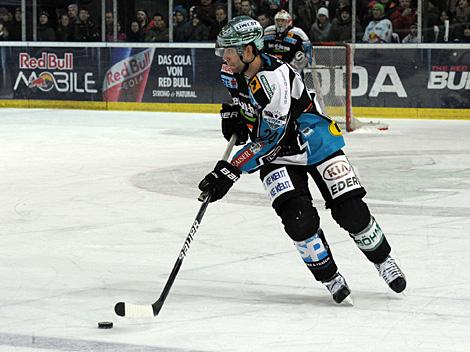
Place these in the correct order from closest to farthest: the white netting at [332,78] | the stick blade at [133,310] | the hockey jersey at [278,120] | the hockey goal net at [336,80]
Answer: the stick blade at [133,310] → the hockey jersey at [278,120] → the hockey goal net at [336,80] → the white netting at [332,78]

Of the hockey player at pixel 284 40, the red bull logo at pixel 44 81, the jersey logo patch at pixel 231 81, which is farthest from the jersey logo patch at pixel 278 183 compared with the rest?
the red bull logo at pixel 44 81

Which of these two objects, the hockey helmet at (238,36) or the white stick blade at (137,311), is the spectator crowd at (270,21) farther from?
the white stick blade at (137,311)

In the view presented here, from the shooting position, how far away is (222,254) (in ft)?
21.4

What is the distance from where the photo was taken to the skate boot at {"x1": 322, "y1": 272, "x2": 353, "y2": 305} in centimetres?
514

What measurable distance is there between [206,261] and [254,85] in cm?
149

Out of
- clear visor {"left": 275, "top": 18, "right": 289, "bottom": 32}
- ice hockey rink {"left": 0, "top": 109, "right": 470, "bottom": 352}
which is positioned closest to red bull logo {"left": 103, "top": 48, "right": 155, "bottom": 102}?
clear visor {"left": 275, "top": 18, "right": 289, "bottom": 32}

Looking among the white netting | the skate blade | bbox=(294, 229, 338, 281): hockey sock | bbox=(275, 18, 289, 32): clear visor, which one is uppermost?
bbox=(275, 18, 289, 32): clear visor

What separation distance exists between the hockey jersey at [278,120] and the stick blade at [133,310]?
776 mm

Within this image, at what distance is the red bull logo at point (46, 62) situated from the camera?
18.6 m

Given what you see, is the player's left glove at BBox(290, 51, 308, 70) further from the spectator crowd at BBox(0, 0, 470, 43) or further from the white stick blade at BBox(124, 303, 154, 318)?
the white stick blade at BBox(124, 303, 154, 318)

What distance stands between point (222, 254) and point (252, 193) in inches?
105

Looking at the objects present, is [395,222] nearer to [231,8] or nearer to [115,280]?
[115,280]

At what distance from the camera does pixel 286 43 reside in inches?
506

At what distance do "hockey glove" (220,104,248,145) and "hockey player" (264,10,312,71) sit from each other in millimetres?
7147
